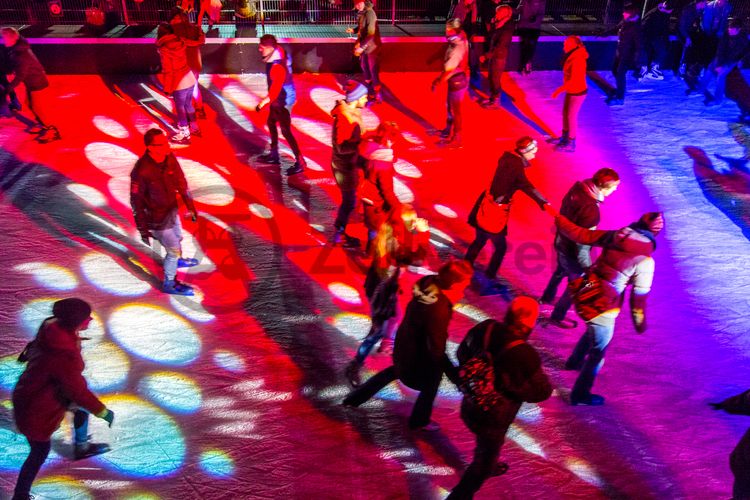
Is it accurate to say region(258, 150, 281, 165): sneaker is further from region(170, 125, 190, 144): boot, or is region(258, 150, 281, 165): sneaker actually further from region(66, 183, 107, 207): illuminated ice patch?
region(66, 183, 107, 207): illuminated ice patch

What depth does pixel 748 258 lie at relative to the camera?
6.61m

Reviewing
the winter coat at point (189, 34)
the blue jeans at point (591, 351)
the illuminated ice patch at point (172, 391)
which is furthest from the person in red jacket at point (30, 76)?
the blue jeans at point (591, 351)

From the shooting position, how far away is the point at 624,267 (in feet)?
13.9

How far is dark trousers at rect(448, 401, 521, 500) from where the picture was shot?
3.41 m

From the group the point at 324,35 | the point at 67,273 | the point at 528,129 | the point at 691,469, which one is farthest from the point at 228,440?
the point at 324,35

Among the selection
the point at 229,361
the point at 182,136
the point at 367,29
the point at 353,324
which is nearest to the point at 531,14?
the point at 367,29

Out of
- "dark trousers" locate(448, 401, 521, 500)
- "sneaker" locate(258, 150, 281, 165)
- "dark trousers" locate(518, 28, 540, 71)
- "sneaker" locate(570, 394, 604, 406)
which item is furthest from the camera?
"dark trousers" locate(518, 28, 540, 71)

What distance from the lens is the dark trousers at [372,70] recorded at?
9.78m

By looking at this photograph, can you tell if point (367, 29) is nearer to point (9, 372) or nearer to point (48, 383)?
point (9, 372)

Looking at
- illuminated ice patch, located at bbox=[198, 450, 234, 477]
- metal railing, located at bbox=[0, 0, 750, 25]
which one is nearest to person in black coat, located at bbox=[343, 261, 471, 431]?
illuminated ice patch, located at bbox=[198, 450, 234, 477]

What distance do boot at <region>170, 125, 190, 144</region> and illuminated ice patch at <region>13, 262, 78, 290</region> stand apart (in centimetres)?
308

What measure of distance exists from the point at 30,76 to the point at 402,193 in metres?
5.28

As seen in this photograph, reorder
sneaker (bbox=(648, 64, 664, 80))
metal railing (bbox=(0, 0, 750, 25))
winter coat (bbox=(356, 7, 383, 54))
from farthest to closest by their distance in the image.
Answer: metal railing (bbox=(0, 0, 750, 25)) < sneaker (bbox=(648, 64, 664, 80)) < winter coat (bbox=(356, 7, 383, 54))

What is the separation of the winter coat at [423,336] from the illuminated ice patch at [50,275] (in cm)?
366
